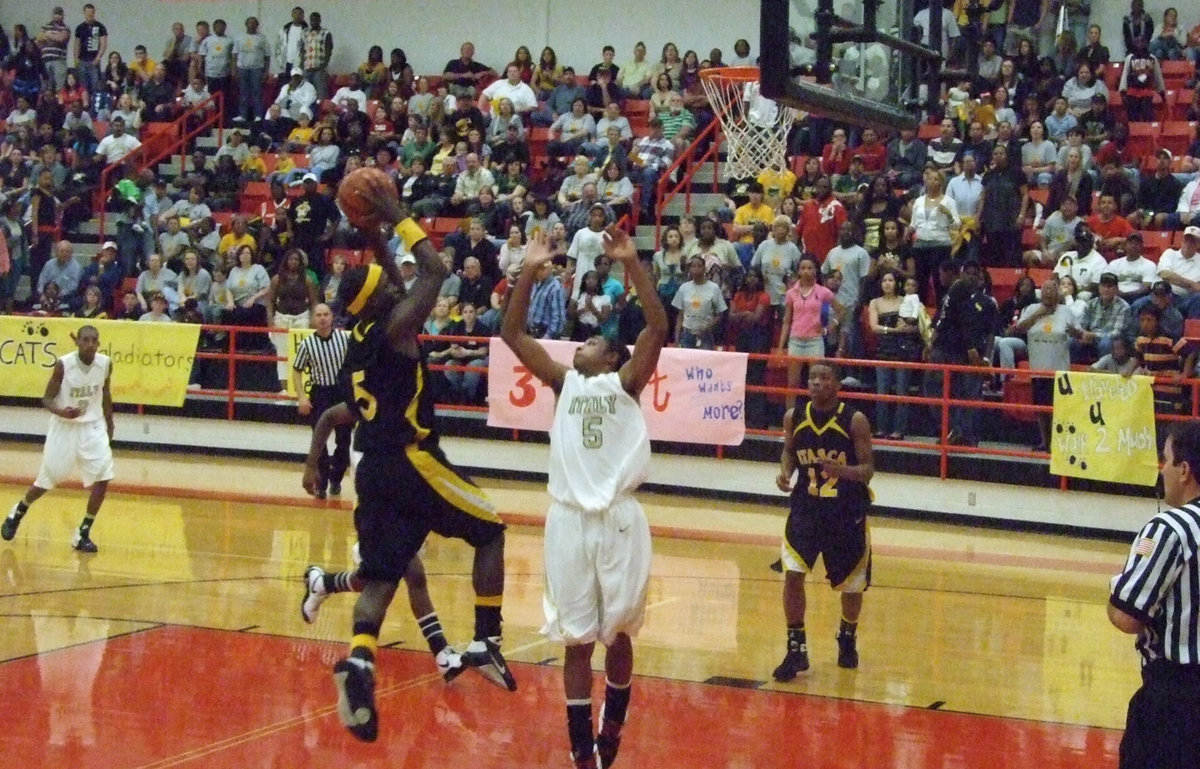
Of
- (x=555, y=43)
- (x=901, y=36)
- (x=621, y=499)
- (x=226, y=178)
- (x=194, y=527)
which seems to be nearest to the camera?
(x=621, y=499)

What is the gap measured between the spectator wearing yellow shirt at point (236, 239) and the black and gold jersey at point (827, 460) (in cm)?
1341

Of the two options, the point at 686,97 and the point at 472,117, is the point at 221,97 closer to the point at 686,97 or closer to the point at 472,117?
the point at 472,117

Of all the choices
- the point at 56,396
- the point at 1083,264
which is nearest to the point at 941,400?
the point at 1083,264

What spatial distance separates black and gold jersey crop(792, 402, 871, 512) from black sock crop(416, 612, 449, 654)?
235cm

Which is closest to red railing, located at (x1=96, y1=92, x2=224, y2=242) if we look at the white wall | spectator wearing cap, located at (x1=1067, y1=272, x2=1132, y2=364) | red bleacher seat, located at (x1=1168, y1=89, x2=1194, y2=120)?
the white wall

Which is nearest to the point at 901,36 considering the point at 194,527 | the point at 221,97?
the point at 194,527

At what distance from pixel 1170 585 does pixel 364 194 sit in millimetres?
3853

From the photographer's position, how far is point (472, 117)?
23.0 m

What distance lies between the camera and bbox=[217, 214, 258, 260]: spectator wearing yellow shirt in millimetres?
21438

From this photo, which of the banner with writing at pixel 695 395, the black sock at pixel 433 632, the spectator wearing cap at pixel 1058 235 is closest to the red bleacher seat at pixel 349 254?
the banner with writing at pixel 695 395

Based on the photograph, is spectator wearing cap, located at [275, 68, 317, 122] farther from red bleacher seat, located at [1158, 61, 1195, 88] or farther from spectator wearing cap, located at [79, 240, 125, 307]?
red bleacher seat, located at [1158, 61, 1195, 88]

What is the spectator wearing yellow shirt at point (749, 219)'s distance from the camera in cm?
1880

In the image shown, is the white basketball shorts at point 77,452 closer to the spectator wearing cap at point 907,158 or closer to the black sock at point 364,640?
the black sock at point 364,640

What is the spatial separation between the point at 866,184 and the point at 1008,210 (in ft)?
5.66
